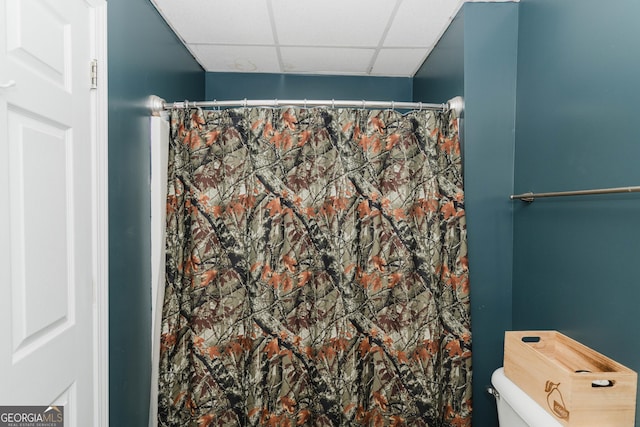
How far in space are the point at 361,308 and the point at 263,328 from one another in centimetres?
47

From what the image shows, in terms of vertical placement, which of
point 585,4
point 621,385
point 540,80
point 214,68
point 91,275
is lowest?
point 621,385

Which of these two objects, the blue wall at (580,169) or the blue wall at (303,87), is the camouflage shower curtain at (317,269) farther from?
the blue wall at (303,87)

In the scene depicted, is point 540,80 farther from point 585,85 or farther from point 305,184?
point 305,184

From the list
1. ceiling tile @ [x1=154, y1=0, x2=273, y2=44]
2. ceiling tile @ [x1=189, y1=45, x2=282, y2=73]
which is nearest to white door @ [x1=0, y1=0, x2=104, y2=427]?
ceiling tile @ [x1=154, y1=0, x2=273, y2=44]

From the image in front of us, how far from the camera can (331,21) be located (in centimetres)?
183

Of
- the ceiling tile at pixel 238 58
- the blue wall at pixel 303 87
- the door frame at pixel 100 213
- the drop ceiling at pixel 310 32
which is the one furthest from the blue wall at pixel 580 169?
the door frame at pixel 100 213

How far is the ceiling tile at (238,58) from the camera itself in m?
2.18

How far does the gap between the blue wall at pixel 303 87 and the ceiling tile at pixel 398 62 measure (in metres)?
0.08

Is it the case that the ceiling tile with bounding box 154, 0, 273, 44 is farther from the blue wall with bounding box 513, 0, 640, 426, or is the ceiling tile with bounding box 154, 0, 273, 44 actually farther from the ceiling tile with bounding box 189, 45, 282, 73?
the blue wall with bounding box 513, 0, 640, 426

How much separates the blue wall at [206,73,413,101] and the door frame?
1340 mm

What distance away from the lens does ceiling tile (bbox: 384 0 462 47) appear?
1.68m

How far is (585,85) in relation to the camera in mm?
1248

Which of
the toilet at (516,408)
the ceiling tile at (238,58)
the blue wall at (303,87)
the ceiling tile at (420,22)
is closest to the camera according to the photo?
the toilet at (516,408)

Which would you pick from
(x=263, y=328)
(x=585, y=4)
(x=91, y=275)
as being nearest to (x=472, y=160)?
(x=585, y=4)
